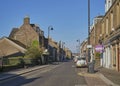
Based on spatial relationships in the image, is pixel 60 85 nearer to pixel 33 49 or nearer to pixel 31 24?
pixel 33 49

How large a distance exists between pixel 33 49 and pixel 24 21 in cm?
2872

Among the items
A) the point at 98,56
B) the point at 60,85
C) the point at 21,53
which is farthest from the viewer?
the point at 21,53

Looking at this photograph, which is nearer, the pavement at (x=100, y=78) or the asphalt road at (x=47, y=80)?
the asphalt road at (x=47, y=80)

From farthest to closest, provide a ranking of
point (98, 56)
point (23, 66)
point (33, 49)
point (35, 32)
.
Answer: point (35, 32) < point (33, 49) < point (98, 56) < point (23, 66)

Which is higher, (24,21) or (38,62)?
(24,21)

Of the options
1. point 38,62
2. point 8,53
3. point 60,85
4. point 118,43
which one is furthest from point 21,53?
point 60,85

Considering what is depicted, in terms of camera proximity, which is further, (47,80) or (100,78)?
(100,78)

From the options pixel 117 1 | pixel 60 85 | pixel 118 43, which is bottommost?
pixel 60 85

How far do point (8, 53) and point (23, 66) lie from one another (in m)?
27.7

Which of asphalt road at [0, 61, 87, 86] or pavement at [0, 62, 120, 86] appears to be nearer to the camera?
asphalt road at [0, 61, 87, 86]

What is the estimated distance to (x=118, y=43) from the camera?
38.1 metres

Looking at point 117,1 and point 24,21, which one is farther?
point 24,21

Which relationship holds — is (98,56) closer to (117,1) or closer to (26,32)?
(117,1)

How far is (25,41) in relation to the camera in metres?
98.1
